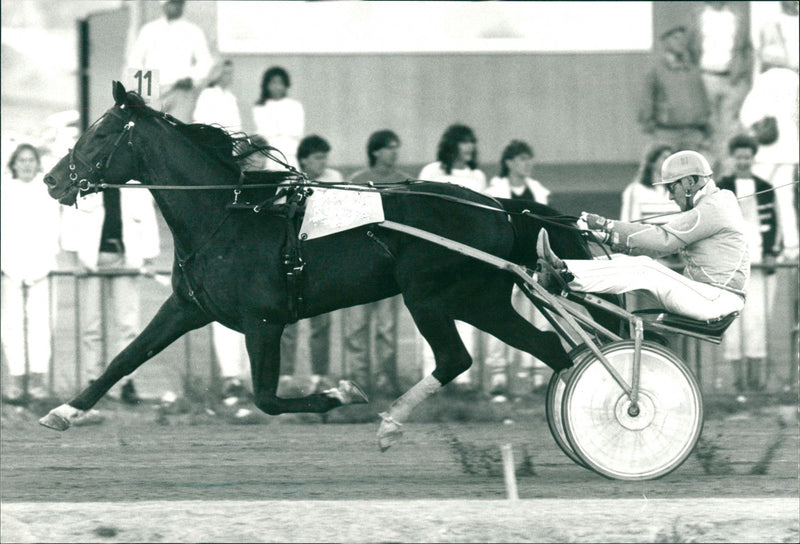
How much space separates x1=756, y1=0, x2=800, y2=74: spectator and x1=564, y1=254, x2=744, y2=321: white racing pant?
6.13 meters

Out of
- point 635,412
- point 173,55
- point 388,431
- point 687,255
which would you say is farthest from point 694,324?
point 173,55

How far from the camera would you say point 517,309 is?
1282 centimetres

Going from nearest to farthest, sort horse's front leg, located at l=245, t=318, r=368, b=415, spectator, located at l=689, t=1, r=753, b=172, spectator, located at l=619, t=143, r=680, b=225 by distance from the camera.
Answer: horse's front leg, located at l=245, t=318, r=368, b=415 → spectator, located at l=619, t=143, r=680, b=225 → spectator, located at l=689, t=1, r=753, b=172

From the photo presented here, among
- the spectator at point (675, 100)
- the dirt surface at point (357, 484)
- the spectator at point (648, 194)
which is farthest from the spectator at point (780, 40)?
the dirt surface at point (357, 484)

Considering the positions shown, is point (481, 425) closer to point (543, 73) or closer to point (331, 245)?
point (331, 245)

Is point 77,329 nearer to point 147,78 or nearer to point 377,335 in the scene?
point 377,335

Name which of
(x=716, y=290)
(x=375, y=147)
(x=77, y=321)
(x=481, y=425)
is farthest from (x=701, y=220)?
(x=77, y=321)

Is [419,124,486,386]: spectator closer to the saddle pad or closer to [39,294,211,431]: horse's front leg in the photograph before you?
the saddle pad

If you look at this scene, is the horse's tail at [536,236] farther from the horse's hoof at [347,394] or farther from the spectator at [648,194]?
the spectator at [648,194]

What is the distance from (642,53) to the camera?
17766 millimetres

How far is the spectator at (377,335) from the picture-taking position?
12.6 m

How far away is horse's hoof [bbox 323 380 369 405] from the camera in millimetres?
9562

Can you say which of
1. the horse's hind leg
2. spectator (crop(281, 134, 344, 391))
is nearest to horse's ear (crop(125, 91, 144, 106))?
the horse's hind leg

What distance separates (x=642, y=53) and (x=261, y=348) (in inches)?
368
